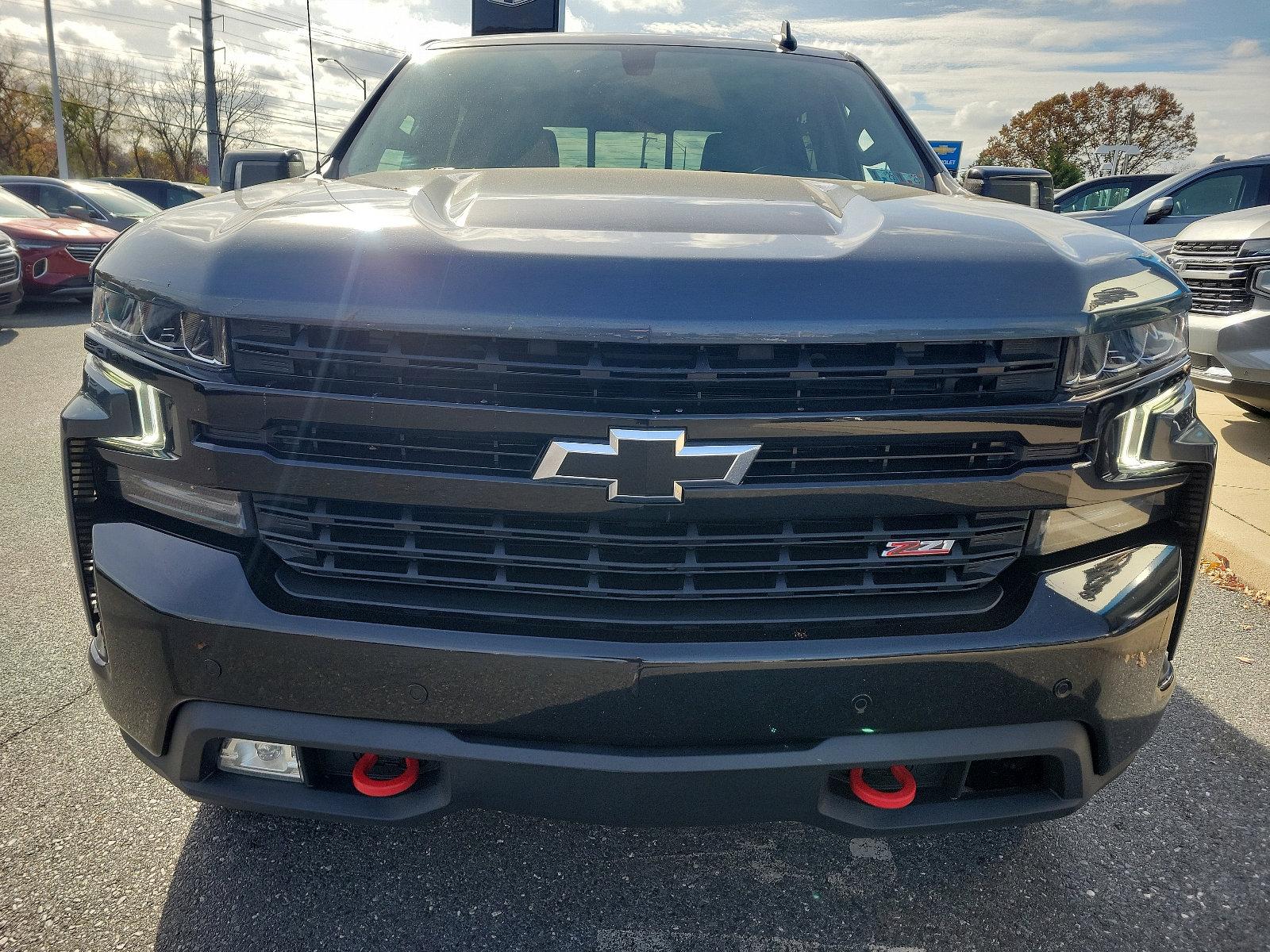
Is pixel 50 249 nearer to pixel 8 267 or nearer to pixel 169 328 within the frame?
pixel 8 267

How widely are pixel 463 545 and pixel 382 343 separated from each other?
0.35 metres

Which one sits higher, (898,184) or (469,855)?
(898,184)

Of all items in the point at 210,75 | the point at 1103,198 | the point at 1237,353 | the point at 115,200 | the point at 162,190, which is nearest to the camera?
the point at 1237,353

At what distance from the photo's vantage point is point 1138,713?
1675 millimetres

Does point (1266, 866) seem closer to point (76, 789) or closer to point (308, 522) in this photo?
point (308, 522)

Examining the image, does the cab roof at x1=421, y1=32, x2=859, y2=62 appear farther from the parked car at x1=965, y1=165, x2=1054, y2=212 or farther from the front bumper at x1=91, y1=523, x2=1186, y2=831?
the front bumper at x1=91, y1=523, x2=1186, y2=831

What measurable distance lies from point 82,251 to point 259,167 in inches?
391

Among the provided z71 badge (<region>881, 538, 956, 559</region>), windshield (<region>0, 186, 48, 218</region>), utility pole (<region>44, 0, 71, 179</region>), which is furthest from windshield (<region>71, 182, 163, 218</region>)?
utility pole (<region>44, 0, 71, 179</region>)

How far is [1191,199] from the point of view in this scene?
938 centimetres

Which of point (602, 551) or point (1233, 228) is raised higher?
point (1233, 228)

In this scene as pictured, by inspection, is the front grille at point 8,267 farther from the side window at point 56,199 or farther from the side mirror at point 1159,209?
the side mirror at point 1159,209

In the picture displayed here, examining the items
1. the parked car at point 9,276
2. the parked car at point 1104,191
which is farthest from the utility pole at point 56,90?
the parked car at point 1104,191

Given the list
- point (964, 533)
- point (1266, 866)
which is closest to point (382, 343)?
point (964, 533)

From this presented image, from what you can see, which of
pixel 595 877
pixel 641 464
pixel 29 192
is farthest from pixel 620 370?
pixel 29 192
